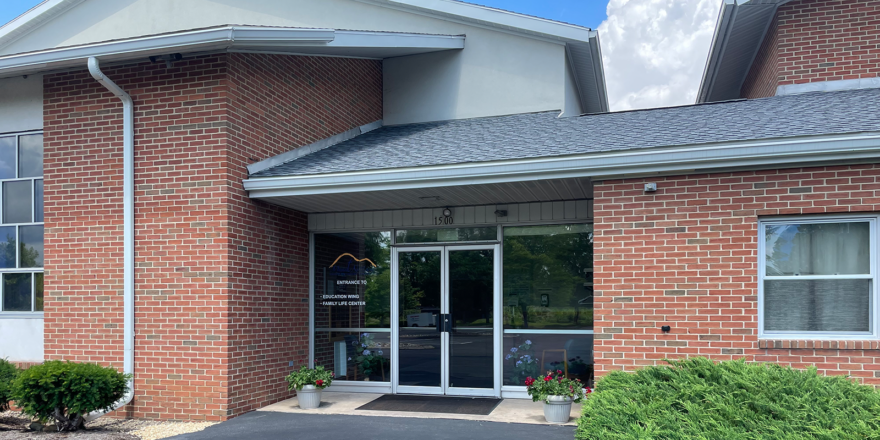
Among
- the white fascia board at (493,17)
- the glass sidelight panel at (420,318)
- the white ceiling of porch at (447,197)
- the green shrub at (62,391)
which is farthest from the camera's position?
the white fascia board at (493,17)

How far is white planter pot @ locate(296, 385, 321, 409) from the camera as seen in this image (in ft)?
31.2

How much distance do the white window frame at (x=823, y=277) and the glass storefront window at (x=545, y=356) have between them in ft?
8.89

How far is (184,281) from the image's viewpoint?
9031 mm

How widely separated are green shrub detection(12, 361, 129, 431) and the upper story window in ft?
8.27

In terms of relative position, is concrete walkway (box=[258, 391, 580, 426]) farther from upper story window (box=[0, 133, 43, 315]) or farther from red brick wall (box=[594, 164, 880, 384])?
upper story window (box=[0, 133, 43, 315])

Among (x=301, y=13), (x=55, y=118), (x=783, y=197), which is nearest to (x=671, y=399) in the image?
(x=783, y=197)

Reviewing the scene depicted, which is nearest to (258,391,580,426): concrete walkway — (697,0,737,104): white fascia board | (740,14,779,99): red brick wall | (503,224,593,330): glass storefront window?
(503,224,593,330): glass storefront window

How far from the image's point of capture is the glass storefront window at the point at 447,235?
1045 cm

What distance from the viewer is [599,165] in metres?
7.90

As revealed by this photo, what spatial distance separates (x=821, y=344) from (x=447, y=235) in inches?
208

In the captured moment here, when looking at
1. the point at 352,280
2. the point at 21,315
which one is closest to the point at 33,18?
the point at 21,315

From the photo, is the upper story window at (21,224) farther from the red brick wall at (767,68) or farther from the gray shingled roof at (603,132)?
the red brick wall at (767,68)

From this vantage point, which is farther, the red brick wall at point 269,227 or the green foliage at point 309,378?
the green foliage at point 309,378

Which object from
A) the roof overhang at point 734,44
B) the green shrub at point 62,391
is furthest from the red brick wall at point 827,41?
the green shrub at point 62,391
